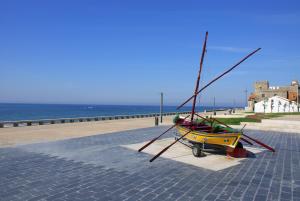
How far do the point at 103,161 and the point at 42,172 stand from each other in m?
2.57

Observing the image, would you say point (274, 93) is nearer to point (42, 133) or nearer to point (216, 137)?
point (42, 133)

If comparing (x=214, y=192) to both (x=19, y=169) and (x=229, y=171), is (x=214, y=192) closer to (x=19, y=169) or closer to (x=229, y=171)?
(x=229, y=171)

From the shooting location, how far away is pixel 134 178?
8883 millimetres

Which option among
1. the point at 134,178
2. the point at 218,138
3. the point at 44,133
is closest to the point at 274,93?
the point at 44,133

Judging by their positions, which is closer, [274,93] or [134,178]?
[134,178]

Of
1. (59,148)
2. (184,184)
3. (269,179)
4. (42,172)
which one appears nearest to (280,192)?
(269,179)

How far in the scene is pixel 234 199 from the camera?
6957mm

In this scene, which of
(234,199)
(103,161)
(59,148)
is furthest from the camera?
(59,148)

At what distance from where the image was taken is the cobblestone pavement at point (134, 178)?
7344 millimetres

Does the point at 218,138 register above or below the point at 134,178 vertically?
above

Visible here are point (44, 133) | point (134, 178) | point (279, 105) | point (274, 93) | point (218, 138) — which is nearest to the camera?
point (134, 178)

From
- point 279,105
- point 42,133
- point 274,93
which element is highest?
point 274,93

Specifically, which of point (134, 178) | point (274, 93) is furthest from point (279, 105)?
point (134, 178)

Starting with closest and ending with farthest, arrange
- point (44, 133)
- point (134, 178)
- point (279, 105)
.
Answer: point (134, 178) < point (44, 133) < point (279, 105)
